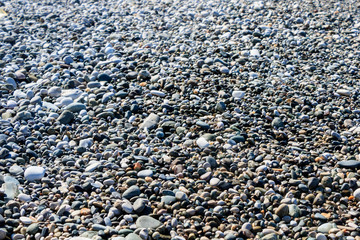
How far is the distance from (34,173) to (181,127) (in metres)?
1.73

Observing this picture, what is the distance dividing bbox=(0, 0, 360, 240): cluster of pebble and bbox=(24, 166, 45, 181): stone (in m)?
0.01

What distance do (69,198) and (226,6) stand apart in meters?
6.58

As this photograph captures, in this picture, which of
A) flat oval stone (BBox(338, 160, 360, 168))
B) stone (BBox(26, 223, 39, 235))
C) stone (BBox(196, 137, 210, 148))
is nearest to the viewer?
stone (BBox(26, 223, 39, 235))

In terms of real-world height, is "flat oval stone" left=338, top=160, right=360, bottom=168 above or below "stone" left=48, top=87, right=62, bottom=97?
below

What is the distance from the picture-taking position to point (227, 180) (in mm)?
3967

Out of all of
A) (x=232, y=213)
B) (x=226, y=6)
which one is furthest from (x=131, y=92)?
Result: (x=226, y=6)

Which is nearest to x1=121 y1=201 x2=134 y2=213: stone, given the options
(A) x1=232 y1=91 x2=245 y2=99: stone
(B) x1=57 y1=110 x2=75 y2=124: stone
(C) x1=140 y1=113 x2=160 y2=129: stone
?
(C) x1=140 y1=113 x2=160 y2=129: stone

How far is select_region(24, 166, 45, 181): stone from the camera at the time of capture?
3990mm

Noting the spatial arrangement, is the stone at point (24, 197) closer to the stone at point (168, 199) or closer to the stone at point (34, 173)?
the stone at point (34, 173)

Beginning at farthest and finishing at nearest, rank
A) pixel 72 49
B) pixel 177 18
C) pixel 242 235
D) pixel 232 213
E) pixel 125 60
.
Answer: pixel 177 18, pixel 72 49, pixel 125 60, pixel 232 213, pixel 242 235

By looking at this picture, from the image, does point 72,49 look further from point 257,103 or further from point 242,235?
point 242,235

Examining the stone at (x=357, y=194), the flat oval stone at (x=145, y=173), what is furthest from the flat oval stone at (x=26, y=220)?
the stone at (x=357, y=194)

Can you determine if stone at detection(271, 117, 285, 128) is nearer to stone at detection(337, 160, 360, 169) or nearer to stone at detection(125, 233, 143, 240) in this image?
stone at detection(337, 160, 360, 169)

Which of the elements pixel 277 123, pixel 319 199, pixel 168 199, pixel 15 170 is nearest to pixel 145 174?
pixel 168 199
